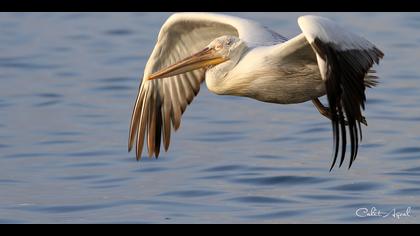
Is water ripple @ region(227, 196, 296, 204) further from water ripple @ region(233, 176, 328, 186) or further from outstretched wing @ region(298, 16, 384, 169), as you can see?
outstretched wing @ region(298, 16, 384, 169)

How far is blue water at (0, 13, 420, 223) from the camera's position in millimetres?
10422

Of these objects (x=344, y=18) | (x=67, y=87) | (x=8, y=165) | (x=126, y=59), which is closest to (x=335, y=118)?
(x=8, y=165)

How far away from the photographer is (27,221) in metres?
10.2

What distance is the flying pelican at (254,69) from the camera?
29.6 feet

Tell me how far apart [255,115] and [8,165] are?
9.62 feet

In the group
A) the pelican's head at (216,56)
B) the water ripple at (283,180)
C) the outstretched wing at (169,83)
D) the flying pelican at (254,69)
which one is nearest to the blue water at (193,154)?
the water ripple at (283,180)

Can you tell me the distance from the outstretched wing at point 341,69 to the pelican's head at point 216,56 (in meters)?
0.95

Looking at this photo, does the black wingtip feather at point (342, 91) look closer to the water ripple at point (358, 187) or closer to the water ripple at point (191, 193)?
the water ripple at point (358, 187)

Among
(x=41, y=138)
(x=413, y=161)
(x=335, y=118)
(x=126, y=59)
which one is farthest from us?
(x=126, y=59)

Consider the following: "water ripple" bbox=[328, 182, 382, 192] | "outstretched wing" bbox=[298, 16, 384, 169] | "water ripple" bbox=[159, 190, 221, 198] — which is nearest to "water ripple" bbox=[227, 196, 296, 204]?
"water ripple" bbox=[159, 190, 221, 198]

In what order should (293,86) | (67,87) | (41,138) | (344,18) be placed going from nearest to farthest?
(293,86) → (41,138) → (67,87) → (344,18)

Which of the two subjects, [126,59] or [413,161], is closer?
[413,161]
